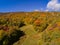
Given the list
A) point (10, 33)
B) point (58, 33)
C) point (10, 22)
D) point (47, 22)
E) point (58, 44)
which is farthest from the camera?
point (10, 22)

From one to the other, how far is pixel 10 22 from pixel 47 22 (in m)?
12.3

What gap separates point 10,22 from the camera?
52000mm

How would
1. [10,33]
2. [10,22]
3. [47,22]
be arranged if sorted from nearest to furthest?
[10,33] → [47,22] → [10,22]

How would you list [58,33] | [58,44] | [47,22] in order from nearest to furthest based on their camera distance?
[58,44]
[58,33]
[47,22]

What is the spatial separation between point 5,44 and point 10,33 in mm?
3957

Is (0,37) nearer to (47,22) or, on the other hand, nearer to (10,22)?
(47,22)

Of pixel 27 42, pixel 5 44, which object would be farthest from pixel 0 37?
pixel 27 42

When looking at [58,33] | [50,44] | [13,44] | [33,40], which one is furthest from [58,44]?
[13,44]

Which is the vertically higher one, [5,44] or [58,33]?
[58,33]

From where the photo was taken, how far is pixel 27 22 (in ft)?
180

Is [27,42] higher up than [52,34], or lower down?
lower down

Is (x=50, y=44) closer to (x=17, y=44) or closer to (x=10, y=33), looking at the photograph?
(x=17, y=44)

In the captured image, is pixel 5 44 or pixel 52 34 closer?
pixel 52 34

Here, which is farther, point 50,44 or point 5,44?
point 5,44
